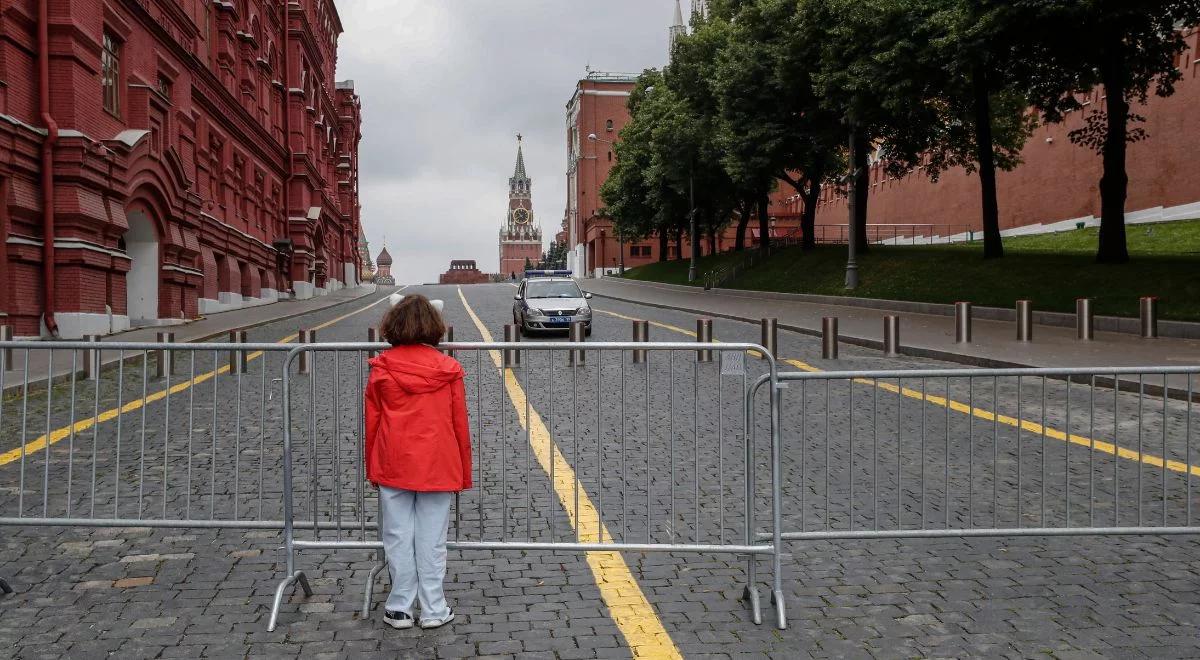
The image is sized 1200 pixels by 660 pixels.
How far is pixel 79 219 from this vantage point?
19016mm

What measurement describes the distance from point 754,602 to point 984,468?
2223 millimetres

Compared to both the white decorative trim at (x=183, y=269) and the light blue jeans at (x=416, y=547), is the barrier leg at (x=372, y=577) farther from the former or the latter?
the white decorative trim at (x=183, y=269)

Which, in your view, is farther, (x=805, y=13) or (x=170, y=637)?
(x=805, y=13)

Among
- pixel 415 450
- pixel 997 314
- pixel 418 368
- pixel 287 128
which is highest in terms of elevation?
pixel 287 128

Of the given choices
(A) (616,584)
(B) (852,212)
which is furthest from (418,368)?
(B) (852,212)

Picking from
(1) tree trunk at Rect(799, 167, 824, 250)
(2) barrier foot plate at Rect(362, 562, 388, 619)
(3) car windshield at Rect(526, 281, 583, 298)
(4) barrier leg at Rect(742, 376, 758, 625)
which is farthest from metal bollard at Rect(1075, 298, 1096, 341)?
(1) tree trunk at Rect(799, 167, 824, 250)

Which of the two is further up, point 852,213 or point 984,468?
point 852,213

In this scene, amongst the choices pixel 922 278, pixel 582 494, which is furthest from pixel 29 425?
pixel 922 278

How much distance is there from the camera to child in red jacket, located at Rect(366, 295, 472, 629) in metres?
4.35

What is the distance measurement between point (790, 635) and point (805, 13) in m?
30.5

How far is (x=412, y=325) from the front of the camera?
14.4ft

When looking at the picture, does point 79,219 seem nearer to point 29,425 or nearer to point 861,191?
point 29,425

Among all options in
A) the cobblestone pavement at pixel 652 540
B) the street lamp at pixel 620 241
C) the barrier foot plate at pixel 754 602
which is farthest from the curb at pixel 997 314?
the street lamp at pixel 620 241

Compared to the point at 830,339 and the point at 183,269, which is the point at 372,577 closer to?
the point at 830,339
